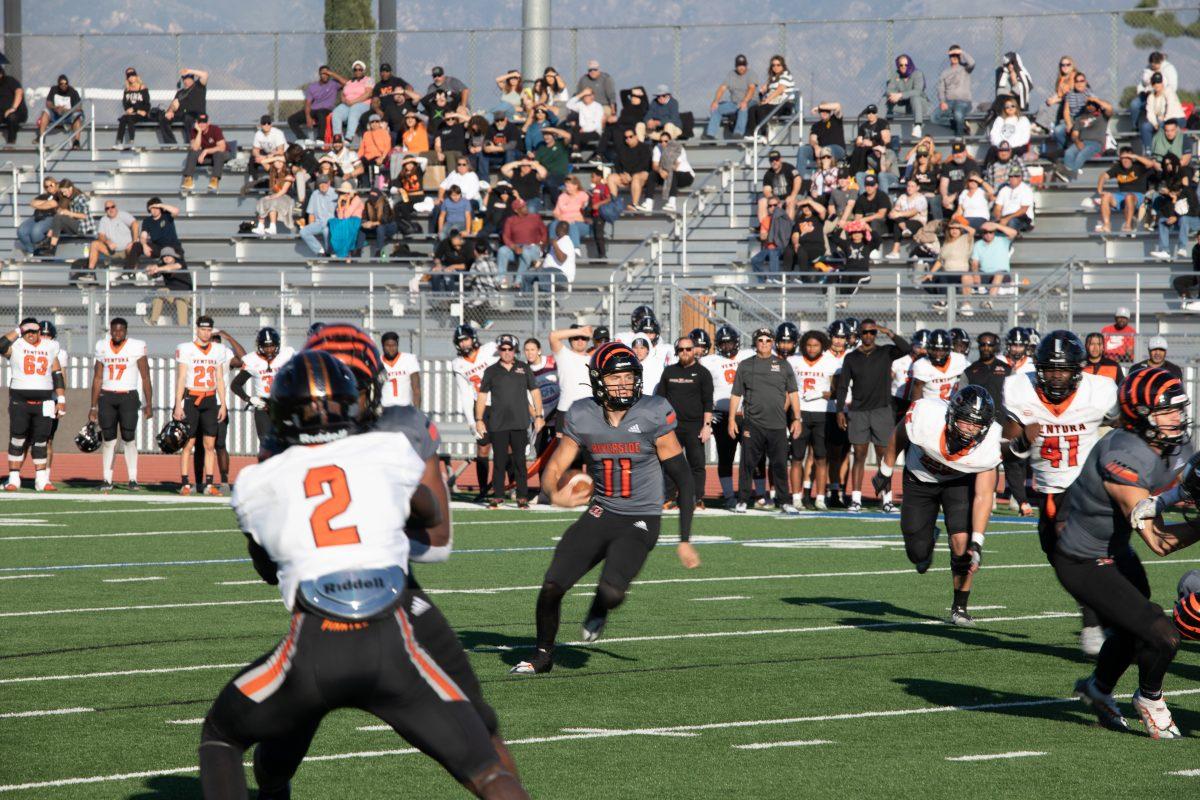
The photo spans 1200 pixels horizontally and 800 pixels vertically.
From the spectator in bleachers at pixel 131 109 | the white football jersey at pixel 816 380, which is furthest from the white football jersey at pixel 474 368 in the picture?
the spectator in bleachers at pixel 131 109

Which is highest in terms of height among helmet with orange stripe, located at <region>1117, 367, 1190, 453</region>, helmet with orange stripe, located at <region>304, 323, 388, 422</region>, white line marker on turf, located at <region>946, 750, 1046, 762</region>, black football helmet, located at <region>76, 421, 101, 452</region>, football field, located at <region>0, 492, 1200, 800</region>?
helmet with orange stripe, located at <region>304, 323, 388, 422</region>

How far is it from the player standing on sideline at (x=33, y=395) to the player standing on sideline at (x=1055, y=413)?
1213 cm

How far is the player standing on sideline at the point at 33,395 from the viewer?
19.2m

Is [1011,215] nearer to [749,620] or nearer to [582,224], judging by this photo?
[582,224]

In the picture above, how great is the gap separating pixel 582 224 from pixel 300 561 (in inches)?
830

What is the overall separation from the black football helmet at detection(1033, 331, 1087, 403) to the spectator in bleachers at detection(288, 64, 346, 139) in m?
21.3

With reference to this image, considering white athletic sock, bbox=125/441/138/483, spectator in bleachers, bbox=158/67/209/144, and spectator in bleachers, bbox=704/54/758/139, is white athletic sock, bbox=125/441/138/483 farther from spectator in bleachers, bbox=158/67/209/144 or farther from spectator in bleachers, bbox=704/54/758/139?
spectator in bleachers, bbox=704/54/758/139

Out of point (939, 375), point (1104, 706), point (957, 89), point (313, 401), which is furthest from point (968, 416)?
point (957, 89)

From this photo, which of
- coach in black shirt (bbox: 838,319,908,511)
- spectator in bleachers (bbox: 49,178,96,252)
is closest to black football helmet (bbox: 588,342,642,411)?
coach in black shirt (bbox: 838,319,908,511)

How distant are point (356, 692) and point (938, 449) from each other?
22.4 feet

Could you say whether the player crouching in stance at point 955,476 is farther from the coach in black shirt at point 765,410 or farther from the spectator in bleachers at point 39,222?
the spectator in bleachers at point 39,222

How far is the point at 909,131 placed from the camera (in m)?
26.8

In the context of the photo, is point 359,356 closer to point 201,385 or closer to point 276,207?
point 201,385

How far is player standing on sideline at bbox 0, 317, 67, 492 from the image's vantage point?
755 inches
